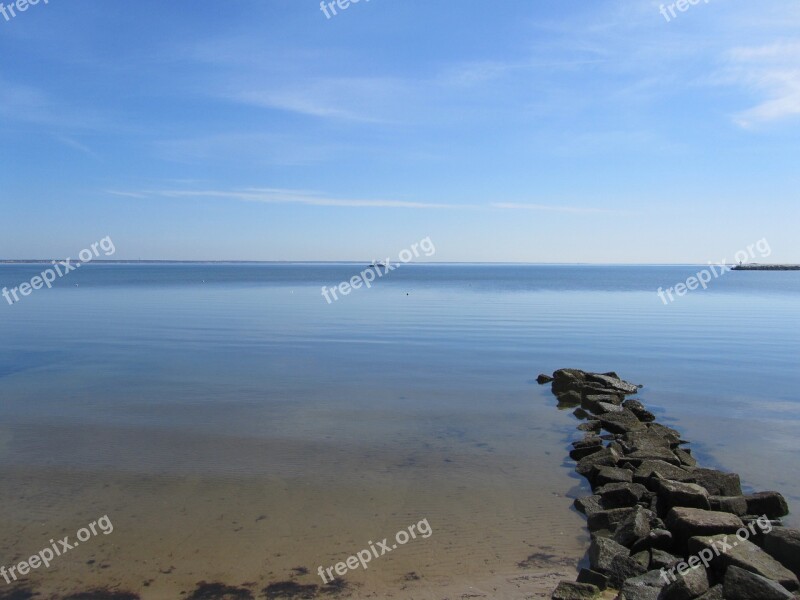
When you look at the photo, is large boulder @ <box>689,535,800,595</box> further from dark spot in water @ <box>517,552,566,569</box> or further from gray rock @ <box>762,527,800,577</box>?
dark spot in water @ <box>517,552,566,569</box>

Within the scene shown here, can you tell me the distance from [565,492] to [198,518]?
641 cm

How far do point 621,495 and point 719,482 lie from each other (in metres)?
1.76

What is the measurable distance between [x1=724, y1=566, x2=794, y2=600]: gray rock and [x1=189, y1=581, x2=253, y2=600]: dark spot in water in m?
5.57

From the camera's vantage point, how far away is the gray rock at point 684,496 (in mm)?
9555

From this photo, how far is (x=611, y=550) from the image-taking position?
8359 mm

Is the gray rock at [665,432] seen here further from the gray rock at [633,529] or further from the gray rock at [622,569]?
the gray rock at [622,569]

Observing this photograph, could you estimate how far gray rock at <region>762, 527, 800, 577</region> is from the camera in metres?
7.74

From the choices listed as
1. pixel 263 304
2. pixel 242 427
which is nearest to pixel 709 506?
pixel 242 427

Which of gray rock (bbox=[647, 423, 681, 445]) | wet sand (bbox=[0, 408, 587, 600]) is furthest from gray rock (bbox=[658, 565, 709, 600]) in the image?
gray rock (bbox=[647, 423, 681, 445])

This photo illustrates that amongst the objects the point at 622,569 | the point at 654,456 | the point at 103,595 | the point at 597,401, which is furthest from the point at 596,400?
the point at 103,595

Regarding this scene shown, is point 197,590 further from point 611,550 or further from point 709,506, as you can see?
point 709,506

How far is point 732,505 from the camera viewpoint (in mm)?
9656

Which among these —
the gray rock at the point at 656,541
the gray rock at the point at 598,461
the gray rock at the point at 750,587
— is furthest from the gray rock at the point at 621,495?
the gray rock at the point at 750,587

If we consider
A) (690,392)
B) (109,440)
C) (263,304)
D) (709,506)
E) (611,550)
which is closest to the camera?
(611,550)
